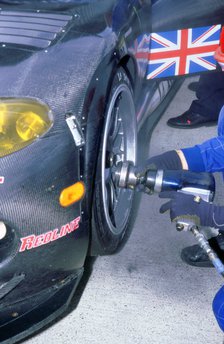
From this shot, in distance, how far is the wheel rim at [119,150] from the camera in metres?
2.62

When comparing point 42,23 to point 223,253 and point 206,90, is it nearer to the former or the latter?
point 223,253

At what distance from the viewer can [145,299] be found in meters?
2.62

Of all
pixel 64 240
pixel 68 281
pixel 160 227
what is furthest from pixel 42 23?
pixel 160 227

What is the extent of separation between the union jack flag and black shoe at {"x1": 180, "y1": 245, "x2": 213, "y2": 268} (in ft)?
3.64

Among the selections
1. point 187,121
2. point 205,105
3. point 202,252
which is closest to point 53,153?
point 202,252

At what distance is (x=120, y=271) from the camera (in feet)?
9.14

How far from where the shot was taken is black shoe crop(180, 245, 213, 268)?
2.81 metres

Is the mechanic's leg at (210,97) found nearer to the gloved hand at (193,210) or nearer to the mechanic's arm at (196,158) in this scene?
the mechanic's arm at (196,158)

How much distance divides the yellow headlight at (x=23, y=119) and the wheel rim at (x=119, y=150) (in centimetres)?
44

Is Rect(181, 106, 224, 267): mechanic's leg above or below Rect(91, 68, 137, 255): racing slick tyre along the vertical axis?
below

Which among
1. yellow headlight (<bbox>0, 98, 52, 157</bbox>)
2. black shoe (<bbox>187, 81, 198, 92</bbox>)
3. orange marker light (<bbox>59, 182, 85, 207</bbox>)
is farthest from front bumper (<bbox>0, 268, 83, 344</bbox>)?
black shoe (<bbox>187, 81, 198, 92</bbox>)

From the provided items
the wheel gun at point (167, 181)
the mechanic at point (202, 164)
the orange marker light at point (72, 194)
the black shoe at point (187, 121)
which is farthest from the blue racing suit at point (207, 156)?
the black shoe at point (187, 121)

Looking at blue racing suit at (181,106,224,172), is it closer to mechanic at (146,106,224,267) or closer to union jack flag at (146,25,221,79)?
mechanic at (146,106,224,267)

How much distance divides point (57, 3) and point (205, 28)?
46.6 inches
